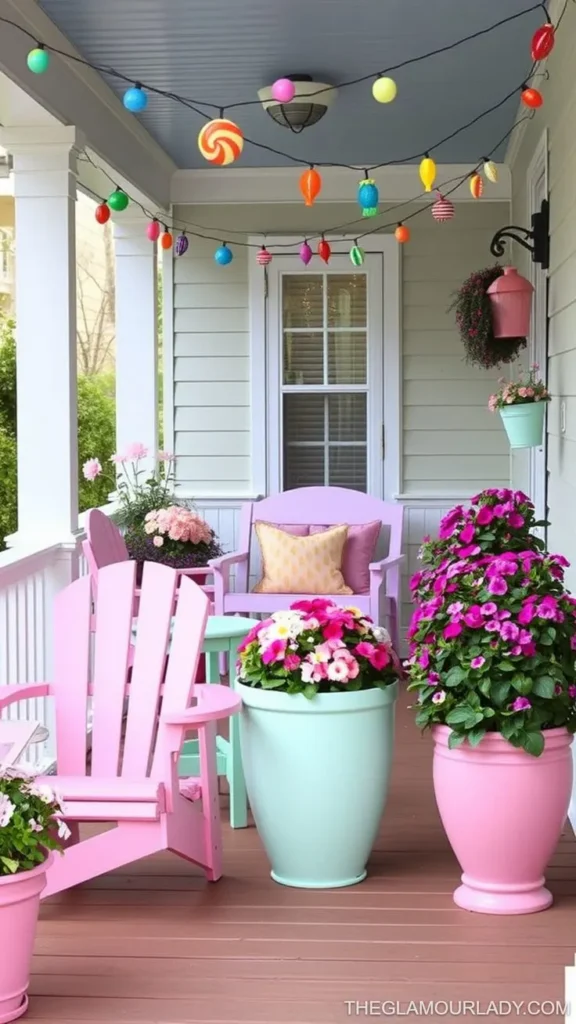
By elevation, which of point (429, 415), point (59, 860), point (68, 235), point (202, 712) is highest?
point (68, 235)

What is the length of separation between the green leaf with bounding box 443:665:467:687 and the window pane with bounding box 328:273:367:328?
14.8 ft

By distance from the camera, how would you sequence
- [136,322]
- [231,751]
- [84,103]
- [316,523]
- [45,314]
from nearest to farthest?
[231,751]
[45,314]
[84,103]
[316,523]
[136,322]

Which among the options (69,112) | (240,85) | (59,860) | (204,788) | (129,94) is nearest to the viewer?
(59,860)

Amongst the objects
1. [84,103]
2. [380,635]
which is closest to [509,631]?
[380,635]

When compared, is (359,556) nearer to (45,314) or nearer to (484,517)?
(45,314)

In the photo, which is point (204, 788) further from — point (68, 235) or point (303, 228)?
point (303, 228)

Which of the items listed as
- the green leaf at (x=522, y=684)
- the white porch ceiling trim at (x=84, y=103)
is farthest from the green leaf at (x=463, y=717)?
the white porch ceiling trim at (x=84, y=103)

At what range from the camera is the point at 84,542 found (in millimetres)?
5262

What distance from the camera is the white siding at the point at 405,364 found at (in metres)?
7.50

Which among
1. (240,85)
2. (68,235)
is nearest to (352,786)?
(68,235)

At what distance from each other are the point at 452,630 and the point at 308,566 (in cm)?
342

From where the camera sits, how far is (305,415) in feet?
25.1

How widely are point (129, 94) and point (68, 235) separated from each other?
1.14m

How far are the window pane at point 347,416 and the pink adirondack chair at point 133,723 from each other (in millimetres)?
3842
